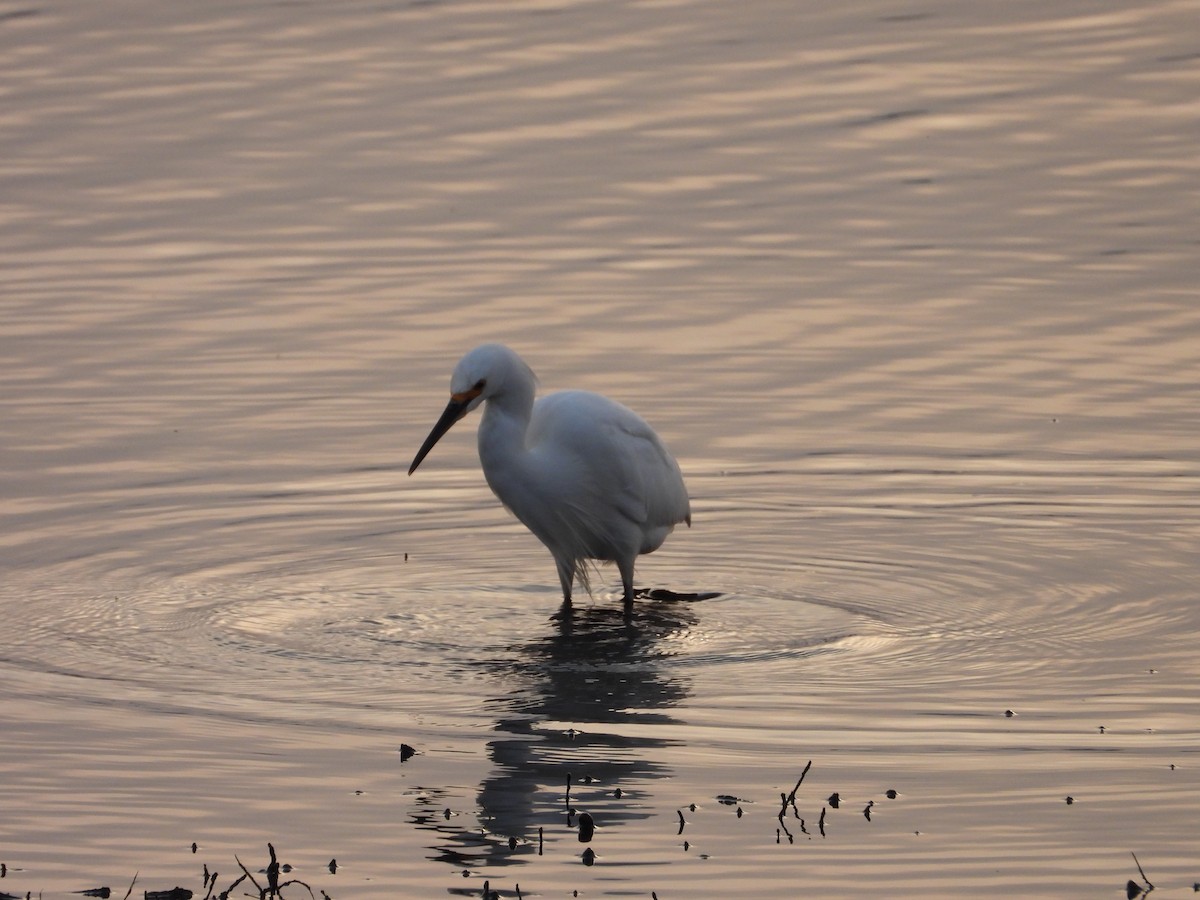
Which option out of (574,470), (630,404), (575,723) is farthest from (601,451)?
(630,404)

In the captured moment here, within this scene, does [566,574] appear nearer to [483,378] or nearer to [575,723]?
[483,378]

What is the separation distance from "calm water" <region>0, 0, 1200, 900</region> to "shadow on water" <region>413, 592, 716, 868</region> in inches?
1.1

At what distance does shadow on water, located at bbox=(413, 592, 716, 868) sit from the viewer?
6.52 m

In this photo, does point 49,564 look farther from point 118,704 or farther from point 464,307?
point 464,307

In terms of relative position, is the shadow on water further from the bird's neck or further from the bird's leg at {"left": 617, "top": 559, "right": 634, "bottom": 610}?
the bird's neck

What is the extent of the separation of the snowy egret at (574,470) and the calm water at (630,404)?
29 centimetres

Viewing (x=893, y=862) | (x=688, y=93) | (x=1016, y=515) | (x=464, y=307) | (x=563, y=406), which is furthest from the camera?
(x=688, y=93)

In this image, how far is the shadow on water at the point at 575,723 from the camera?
6516 millimetres

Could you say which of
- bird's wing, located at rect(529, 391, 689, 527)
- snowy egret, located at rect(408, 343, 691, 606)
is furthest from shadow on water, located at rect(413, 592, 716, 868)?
bird's wing, located at rect(529, 391, 689, 527)

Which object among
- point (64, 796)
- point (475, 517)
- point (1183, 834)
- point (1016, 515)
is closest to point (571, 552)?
point (475, 517)

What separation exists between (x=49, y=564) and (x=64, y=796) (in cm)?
305

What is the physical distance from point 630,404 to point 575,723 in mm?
4405

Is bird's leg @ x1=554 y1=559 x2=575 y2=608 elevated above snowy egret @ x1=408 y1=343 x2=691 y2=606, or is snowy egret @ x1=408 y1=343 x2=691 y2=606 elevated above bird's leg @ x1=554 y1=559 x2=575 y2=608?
snowy egret @ x1=408 y1=343 x2=691 y2=606

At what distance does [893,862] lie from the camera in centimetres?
611
